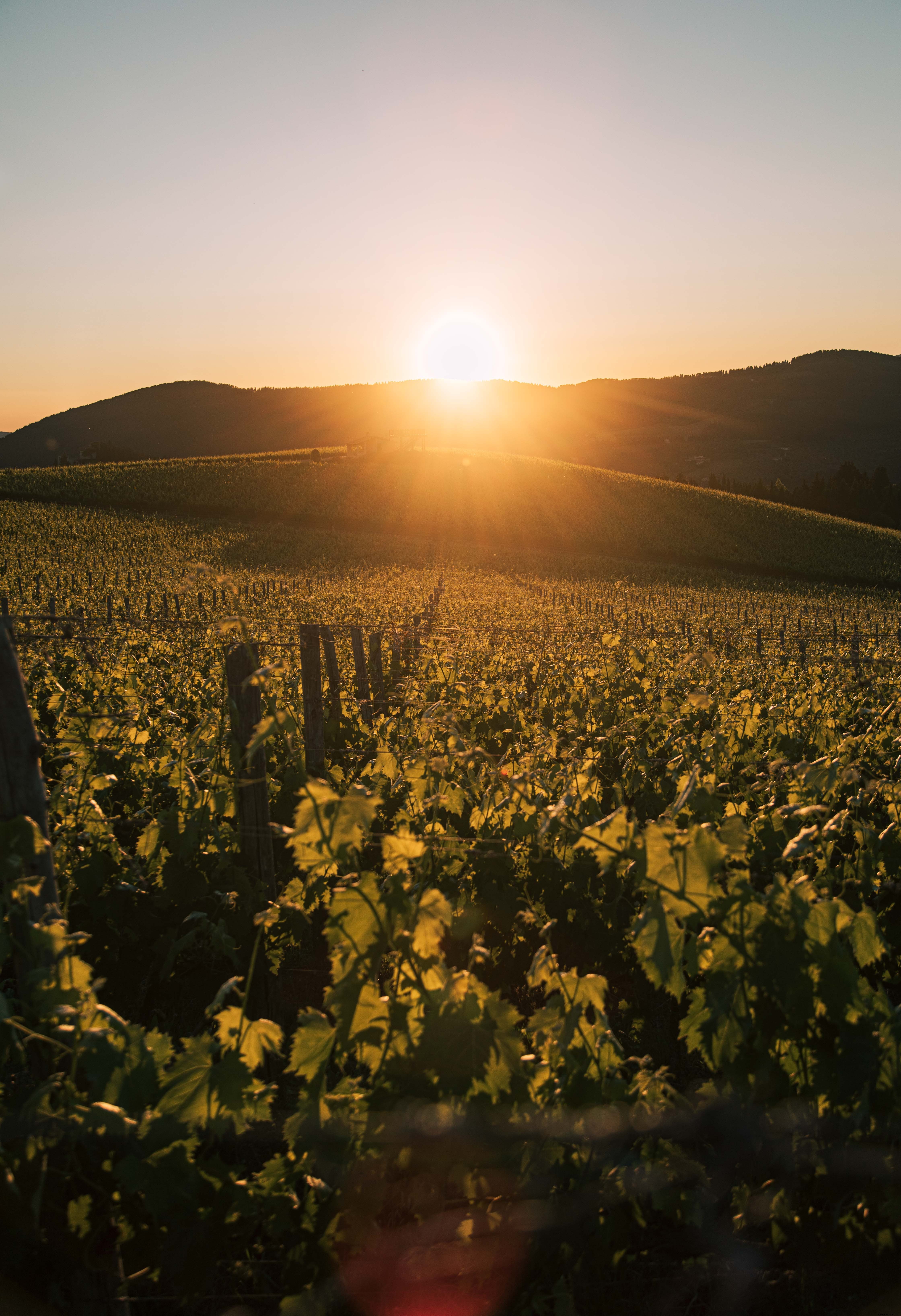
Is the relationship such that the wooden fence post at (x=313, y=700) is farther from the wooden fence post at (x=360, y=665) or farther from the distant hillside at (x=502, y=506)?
the distant hillside at (x=502, y=506)

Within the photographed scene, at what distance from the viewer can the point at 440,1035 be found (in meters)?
2.24

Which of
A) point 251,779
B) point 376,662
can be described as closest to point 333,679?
point 376,662

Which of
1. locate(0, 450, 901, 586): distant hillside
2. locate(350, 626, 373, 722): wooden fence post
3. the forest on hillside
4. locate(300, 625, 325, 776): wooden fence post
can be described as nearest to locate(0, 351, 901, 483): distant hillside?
the forest on hillside

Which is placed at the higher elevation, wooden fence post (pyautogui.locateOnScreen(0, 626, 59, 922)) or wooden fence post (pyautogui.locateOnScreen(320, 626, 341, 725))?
wooden fence post (pyautogui.locateOnScreen(0, 626, 59, 922))

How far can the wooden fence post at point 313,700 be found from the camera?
20.4 feet

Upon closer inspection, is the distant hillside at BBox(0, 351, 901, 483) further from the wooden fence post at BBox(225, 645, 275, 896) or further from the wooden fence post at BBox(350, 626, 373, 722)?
the wooden fence post at BBox(225, 645, 275, 896)

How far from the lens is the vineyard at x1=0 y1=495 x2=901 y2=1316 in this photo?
218 cm

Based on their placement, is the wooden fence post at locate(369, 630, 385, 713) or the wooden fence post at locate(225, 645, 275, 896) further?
the wooden fence post at locate(369, 630, 385, 713)

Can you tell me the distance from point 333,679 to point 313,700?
2.73 meters

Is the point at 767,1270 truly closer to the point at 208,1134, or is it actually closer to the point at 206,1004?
the point at 208,1134

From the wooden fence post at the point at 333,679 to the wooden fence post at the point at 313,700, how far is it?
1.62 meters

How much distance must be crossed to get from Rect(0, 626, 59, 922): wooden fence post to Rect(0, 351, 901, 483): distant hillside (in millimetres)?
111082

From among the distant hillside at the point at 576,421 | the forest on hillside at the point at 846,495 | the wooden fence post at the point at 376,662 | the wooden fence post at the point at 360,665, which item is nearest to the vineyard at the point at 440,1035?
the wooden fence post at the point at 360,665

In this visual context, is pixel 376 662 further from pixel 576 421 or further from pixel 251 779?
pixel 576 421
